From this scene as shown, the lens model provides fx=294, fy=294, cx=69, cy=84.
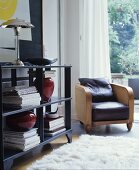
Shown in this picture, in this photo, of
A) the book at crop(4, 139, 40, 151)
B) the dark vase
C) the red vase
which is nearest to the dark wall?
the red vase

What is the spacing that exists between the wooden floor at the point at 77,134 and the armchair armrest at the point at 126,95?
233mm

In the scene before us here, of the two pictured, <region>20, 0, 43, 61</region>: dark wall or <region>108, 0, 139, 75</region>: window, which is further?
<region>108, 0, 139, 75</region>: window

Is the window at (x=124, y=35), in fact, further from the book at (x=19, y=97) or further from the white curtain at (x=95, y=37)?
the book at (x=19, y=97)

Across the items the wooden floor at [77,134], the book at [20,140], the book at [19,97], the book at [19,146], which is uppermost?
the book at [19,97]

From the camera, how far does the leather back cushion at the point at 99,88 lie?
4199 mm

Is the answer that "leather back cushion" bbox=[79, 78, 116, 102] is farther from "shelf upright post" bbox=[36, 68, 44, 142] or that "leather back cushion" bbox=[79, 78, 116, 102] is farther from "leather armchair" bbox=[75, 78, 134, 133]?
"shelf upright post" bbox=[36, 68, 44, 142]

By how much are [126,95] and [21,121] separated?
1744 mm

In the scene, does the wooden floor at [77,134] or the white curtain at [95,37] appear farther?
the white curtain at [95,37]

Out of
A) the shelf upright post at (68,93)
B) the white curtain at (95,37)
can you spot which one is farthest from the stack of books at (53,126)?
the white curtain at (95,37)

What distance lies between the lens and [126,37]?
5.05 meters

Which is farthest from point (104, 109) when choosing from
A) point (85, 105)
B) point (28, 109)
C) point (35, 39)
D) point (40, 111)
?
point (28, 109)

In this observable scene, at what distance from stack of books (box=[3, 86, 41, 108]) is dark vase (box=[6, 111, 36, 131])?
112mm

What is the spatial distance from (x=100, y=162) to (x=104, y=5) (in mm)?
2771

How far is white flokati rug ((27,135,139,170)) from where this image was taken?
8.25 ft
